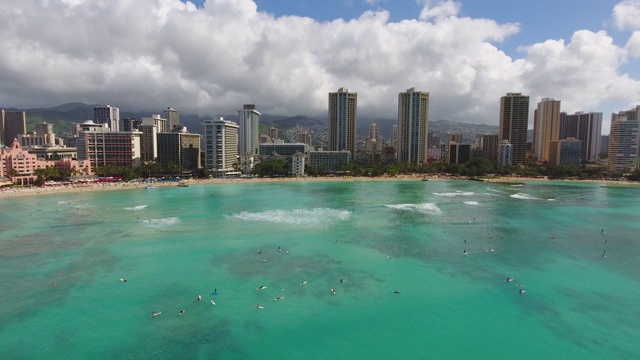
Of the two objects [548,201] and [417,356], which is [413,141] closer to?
[548,201]

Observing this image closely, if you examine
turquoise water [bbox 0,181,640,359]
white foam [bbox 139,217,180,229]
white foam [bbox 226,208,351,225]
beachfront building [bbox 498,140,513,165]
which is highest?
beachfront building [bbox 498,140,513,165]

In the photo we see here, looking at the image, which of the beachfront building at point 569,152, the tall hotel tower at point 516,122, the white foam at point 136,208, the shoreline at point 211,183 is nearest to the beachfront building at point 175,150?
the shoreline at point 211,183

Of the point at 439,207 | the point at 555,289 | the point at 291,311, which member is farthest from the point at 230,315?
the point at 439,207

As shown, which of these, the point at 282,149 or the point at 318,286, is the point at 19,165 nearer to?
the point at 318,286

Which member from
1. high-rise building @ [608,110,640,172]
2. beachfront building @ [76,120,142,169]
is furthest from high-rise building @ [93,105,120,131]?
high-rise building @ [608,110,640,172]

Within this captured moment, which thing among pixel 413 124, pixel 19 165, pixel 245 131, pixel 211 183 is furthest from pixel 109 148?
pixel 413 124

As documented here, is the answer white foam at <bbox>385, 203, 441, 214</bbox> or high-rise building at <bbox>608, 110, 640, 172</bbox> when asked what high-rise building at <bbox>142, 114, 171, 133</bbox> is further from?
high-rise building at <bbox>608, 110, 640, 172</bbox>

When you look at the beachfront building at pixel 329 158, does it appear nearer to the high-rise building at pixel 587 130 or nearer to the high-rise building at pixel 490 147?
the high-rise building at pixel 490 147
